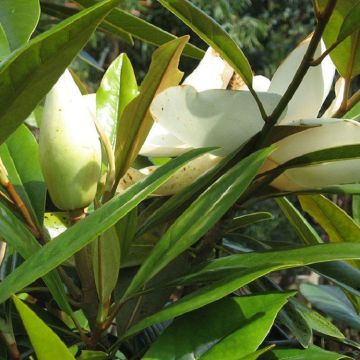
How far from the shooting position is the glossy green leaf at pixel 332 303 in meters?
0.92

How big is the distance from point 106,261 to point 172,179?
0.33ft

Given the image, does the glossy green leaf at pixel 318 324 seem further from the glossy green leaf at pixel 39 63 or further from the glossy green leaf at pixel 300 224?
the glossy green leaf at pixel 39 63

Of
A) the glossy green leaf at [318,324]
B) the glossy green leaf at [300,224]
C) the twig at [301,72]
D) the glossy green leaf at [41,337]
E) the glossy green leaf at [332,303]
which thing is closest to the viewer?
A: the glossy green leaf at [41,337]

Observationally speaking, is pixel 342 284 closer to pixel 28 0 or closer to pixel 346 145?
pixel 346 145

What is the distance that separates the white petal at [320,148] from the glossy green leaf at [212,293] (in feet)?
0.40

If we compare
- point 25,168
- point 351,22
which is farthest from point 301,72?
point 25,168

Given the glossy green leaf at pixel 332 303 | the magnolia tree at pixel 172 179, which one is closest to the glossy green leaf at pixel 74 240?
the magnolia tree at pixel 172 179

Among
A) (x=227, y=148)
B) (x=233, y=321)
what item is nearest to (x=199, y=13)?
(x=227, y=148)

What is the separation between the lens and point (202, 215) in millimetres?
492

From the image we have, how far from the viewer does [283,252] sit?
20.0 inches

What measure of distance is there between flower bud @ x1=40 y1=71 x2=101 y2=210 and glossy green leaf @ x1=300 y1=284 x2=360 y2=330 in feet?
1.64

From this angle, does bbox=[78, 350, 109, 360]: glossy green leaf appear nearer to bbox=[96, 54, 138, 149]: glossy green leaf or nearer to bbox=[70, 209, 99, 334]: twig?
bbox=[70, 209, 99, 334]: twig

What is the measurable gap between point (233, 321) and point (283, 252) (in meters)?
0.06

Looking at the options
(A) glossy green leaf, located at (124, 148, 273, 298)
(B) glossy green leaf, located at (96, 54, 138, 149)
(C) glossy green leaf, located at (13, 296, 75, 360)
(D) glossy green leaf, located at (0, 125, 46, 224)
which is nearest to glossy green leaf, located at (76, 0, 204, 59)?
(B) glossy green leaf, located at (96, 54, 138, 149)
